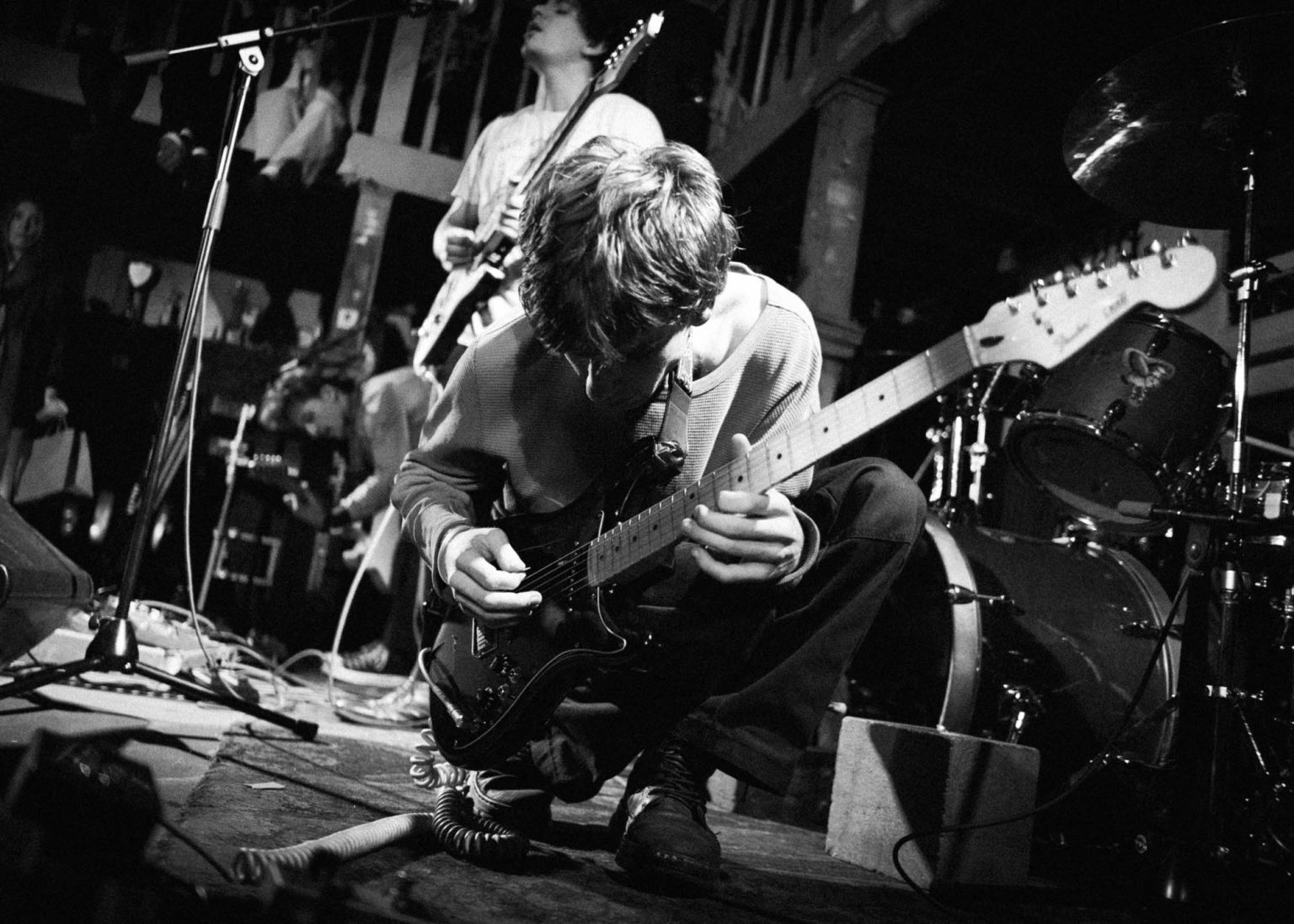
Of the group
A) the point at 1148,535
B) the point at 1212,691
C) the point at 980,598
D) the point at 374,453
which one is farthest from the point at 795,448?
the point at 374,453

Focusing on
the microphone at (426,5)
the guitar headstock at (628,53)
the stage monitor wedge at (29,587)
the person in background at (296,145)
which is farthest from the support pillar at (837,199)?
→ the person in background at (296,145)

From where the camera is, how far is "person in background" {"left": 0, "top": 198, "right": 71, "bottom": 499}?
6516 millimetres

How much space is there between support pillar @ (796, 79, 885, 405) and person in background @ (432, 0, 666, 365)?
2.49 ft

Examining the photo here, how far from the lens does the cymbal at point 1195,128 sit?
183cm

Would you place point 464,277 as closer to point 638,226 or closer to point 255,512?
point 638,226

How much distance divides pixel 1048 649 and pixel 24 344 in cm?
723

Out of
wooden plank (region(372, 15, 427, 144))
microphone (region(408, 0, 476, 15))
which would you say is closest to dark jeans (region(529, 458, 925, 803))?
microphone (region(408, 0, 476, 15))

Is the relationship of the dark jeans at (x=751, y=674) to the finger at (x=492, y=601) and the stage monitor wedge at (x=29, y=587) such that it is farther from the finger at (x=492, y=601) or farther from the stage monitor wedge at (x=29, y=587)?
the stage monitor wedge at (x=29, y=587)

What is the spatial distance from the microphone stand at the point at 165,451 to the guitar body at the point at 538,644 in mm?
837

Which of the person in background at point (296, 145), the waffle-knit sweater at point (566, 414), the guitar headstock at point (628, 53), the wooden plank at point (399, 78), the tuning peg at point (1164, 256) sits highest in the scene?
the wooden plank at point (399, 78)

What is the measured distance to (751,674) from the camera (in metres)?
1.59

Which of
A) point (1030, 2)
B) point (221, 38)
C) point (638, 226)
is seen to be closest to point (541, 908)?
point (638, 226)

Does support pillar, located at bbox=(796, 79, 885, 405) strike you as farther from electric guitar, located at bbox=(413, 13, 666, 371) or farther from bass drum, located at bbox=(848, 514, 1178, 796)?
bass drum, located at bbox=(848, 514, 1178, 796)

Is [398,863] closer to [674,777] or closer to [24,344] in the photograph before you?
[674,777]
